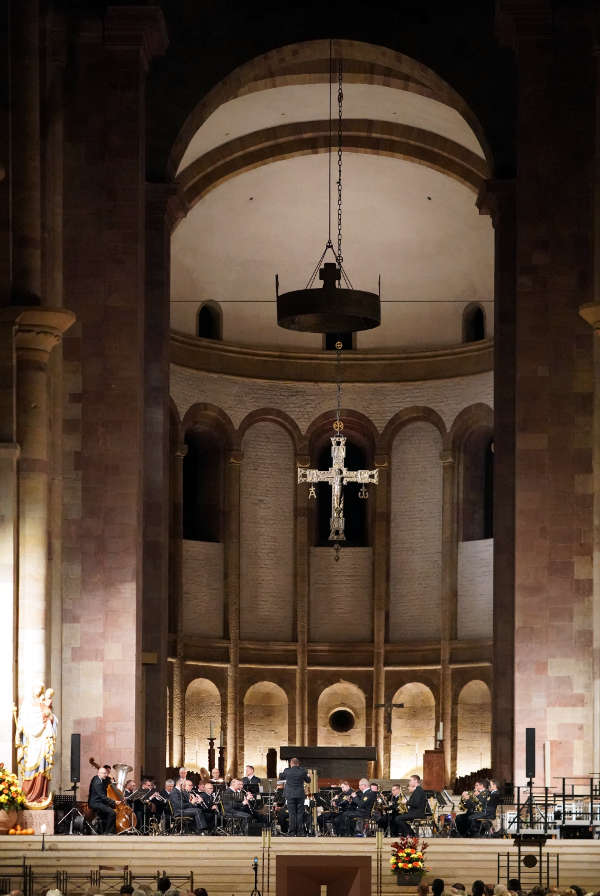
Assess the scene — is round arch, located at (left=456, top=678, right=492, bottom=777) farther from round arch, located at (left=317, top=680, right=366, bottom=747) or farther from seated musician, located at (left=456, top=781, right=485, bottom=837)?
seated musician, located at (left=456, top=781, right=485, bottom=837)

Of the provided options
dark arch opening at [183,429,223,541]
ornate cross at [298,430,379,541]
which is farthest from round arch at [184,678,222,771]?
ornate cross at [298,430,379,541]

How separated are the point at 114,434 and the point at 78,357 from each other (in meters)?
1.41

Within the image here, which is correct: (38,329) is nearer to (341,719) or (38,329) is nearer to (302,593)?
(302,593)

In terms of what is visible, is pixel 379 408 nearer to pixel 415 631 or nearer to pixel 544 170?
pixel 415 631

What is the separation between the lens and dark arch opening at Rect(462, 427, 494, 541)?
43.5 m

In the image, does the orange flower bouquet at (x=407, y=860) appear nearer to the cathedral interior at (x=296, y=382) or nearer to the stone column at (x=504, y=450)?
the cathedral interior at (x=296, y=382)

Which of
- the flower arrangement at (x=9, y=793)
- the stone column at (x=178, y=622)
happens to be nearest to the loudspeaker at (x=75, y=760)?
the flower arrangement at (x=9, y=793)

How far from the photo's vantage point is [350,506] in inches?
1766

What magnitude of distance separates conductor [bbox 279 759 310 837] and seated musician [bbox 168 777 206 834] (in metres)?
1.25

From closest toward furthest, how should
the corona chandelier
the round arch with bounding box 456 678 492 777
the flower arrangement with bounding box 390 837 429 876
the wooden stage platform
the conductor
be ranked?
1. the flower arrangement with bounding box 390 837 429 876
2. the wooden stage platform
3. the conductor
4. the corona chandelier
5. the round arch with bounding box 456 678 492 777

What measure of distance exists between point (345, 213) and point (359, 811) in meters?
19.9

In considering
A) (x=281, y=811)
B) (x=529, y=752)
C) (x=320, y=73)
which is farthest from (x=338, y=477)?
(x=529, y=752)

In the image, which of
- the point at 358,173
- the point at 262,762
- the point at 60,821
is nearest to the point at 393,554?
the point at 262,762

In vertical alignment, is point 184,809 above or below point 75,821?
above
